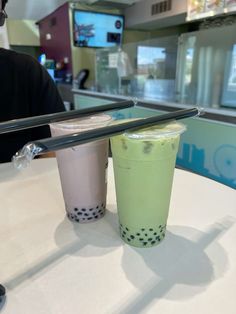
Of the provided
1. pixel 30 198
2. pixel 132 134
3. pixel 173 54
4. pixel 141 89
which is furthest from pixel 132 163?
pixel 141 89

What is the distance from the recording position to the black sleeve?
1400mm

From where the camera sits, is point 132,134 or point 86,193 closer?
point 132,134

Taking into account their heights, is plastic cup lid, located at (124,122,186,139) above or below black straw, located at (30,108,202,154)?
below

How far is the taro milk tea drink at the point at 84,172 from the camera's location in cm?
60

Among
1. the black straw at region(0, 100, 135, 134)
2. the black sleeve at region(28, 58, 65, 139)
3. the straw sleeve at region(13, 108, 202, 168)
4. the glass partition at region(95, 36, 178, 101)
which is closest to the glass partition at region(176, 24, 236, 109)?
the glass partition at region(95, 36, 178, 101)

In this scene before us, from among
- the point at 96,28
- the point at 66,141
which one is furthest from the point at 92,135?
the point at 96,28

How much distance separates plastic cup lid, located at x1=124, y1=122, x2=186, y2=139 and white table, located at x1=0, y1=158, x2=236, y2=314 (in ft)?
0.79

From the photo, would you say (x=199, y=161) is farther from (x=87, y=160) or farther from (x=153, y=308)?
(x=153, y=308)

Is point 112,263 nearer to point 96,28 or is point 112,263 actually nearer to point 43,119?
point 43,119

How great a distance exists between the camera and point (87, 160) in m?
0.62

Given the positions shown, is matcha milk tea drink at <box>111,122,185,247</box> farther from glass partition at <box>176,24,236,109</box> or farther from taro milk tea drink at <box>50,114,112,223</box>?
glass partition at <box>176,24,236,109</box>

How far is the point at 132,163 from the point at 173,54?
260 centimetres

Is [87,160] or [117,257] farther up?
[87,160]

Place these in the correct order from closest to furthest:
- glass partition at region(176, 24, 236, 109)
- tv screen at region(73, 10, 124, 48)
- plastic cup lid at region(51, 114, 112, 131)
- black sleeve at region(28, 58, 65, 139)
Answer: plastic cup lid at region(51, 114, 112, 131), black sleeve at region(28, 58, 65, 139), glass partition at region(176, 24, 236, 109), tv screen at region(73, 10, 124, 48)
